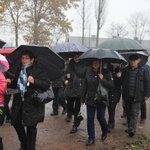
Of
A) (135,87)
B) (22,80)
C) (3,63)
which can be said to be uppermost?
(3,63)

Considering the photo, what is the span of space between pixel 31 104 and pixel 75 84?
79.3 inches

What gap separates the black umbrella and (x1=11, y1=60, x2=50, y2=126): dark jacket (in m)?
0.18

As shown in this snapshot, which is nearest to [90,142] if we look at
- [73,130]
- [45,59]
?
[73,130]

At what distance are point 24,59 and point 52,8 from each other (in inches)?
971

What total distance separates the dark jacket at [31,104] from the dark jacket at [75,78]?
1722 millimetres

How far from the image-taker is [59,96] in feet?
22.9

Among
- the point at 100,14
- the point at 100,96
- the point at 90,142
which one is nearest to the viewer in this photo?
the point at 100,96

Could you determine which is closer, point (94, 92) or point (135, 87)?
point (94, 92)

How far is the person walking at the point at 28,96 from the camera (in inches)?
151

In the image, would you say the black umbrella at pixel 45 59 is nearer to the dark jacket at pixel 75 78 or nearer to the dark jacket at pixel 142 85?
the dark jacket at pixel 75 78

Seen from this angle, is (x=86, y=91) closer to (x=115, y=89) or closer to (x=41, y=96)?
(x=115, y=89)

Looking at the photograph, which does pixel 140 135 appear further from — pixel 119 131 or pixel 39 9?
pixel 39 9

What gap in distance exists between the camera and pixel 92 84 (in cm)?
468

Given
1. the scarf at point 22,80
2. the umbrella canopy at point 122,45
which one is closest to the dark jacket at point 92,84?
the scarf at point 22,80
